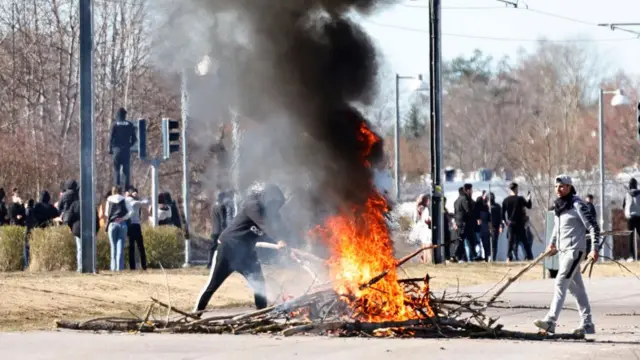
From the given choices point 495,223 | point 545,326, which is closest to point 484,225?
point 495,223

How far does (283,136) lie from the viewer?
15055mm

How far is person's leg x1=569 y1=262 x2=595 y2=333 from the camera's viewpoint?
14.0 metres

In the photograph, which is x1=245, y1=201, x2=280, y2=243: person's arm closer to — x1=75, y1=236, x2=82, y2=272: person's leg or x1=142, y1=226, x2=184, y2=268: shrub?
x1=75, y1=236, x2=82, y2=272: person's leg

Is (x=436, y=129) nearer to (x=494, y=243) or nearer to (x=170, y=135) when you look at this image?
(x=494, y=243)

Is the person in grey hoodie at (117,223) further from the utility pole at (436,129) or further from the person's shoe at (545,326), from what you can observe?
the person's shoe at (545,326)

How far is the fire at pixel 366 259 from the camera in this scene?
13352 millimetres

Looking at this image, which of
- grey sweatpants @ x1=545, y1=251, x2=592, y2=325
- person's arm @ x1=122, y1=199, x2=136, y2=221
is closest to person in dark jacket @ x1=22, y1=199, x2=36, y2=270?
person's arm @ x1=122, y1=199, x2=136, y2=221

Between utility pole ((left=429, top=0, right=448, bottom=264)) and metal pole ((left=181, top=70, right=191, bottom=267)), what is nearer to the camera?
metal pole ((left=181, top=70, right=191, bottom=267))

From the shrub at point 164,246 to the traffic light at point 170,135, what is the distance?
5.35 ft

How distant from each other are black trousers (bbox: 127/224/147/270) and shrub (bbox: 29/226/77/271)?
103 cm

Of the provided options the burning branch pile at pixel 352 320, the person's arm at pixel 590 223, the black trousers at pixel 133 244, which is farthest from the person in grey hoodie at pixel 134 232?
the person's arm at pixel 590 223

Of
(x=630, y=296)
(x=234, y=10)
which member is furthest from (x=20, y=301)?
(x=630, y=296)

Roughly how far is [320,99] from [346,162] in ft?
2.41

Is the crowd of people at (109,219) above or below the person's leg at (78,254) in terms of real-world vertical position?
above
